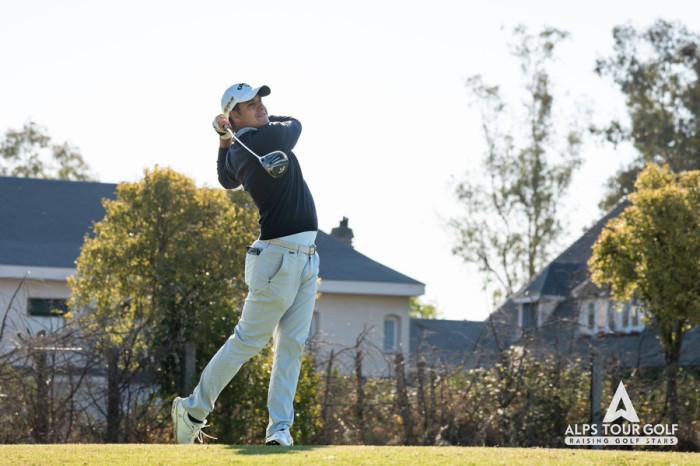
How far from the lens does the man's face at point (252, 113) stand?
902cm

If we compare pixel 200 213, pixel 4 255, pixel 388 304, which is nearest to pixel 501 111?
pixel 388 304

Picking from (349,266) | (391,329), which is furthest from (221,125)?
(391,329)

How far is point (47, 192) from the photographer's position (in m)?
34.6

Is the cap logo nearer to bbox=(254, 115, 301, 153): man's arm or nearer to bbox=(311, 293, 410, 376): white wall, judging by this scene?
bbox=(254, 115, 301, 153): man's arm

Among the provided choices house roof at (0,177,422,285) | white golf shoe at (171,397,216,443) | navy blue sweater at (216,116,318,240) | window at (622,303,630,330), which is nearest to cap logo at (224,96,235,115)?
navy blue sweater at (216,116,318,240)

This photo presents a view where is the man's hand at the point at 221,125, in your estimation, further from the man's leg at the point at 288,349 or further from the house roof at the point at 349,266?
the house roof at the point at 349,266

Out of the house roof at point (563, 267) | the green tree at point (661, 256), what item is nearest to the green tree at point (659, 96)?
the house roof at point (563, 267)

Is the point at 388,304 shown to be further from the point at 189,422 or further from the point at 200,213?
the point at 189,422

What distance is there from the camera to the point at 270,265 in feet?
29.1

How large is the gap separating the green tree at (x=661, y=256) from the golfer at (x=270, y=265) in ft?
31.5

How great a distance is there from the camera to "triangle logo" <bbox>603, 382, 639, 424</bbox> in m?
16.1

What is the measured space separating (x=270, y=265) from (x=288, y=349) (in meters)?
0.68

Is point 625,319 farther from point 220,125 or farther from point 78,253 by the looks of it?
point 220,125

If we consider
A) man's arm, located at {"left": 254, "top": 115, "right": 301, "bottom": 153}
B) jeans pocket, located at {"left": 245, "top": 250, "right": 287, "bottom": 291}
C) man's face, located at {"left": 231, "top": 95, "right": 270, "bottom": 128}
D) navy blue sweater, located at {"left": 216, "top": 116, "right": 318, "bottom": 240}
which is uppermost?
man's face, located at {"left": 231, "top": 95, "right": 270, "bottom": 128}
